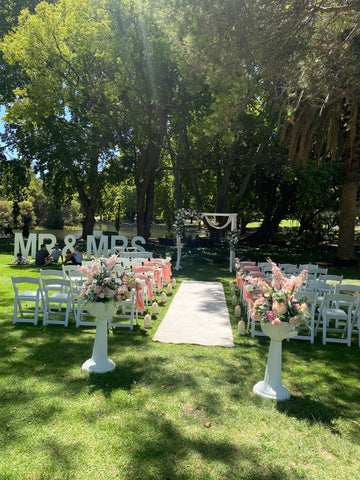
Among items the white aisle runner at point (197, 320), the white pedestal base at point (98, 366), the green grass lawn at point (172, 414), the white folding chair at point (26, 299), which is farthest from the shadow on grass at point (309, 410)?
the white folding chair at point (26, 299)

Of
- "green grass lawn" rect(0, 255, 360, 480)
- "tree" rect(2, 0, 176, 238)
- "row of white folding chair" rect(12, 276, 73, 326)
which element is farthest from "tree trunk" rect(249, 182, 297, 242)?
"green grass lawn" rect(0, 255, 360, 480)

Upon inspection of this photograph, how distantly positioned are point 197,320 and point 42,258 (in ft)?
32.7

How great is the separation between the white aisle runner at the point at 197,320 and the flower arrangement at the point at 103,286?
187cm

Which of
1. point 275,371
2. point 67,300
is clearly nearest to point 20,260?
point 67,300

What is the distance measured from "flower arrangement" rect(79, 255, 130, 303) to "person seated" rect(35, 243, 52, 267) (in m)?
11.3

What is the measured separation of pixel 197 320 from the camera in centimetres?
820

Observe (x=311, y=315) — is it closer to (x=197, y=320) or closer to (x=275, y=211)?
(x=197, y=320)

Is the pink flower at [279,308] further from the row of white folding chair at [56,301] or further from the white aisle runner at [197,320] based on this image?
the row of white folding chair at [56,301]

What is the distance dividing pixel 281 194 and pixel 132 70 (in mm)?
17064

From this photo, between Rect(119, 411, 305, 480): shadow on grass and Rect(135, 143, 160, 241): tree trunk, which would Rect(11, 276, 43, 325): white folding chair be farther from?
Rect(135, 143, 160, 241): tree trunk

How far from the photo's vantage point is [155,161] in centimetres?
2414

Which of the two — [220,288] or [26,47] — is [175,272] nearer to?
[220,288]

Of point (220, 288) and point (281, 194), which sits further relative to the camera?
point (281, 194)

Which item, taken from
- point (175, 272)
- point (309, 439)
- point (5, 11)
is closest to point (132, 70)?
point (175, 272)
